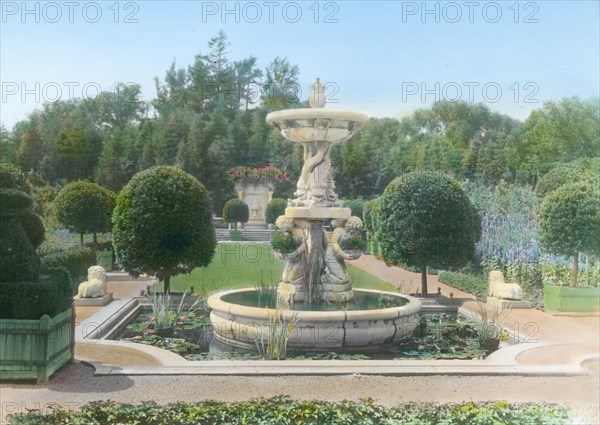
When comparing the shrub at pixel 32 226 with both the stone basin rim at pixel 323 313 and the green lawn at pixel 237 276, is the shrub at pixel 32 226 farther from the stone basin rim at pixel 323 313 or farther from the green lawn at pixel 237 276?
the green lawn at pixel 237 276

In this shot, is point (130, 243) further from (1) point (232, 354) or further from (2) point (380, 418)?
(2) point (380, 418)

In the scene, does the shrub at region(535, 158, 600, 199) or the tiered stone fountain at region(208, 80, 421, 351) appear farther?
the shrub at region(535, 158, 600, 199)

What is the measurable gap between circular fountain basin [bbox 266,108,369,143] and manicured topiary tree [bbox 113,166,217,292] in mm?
4251

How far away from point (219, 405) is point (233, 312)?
3456 mm

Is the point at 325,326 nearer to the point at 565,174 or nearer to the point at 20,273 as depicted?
the point at 20,273

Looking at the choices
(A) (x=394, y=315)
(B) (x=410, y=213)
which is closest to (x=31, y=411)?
(A) (x=394, y=315)

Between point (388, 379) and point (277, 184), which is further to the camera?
point (277, 184)

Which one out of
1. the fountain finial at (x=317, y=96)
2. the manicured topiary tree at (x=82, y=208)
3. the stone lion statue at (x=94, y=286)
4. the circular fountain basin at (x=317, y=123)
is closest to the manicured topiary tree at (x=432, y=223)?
the circular fountain basin at (x=317, y=123)

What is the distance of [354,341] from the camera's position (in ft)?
27.6

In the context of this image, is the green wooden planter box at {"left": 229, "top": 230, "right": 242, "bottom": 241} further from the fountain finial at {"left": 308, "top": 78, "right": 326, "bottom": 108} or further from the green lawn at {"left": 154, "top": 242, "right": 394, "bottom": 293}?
the fountain finial at {"left": 308, "top": 78, "right": 326, "bottom": 108}

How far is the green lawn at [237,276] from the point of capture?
1619 cm

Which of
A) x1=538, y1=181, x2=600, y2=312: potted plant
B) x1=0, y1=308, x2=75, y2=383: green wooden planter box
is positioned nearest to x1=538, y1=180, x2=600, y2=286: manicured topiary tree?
x1=538, y1=181, x2=600, y2=312: potted plant

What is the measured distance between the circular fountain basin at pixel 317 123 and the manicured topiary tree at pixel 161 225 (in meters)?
4.25

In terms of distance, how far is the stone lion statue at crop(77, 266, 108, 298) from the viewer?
12523 millimetres
